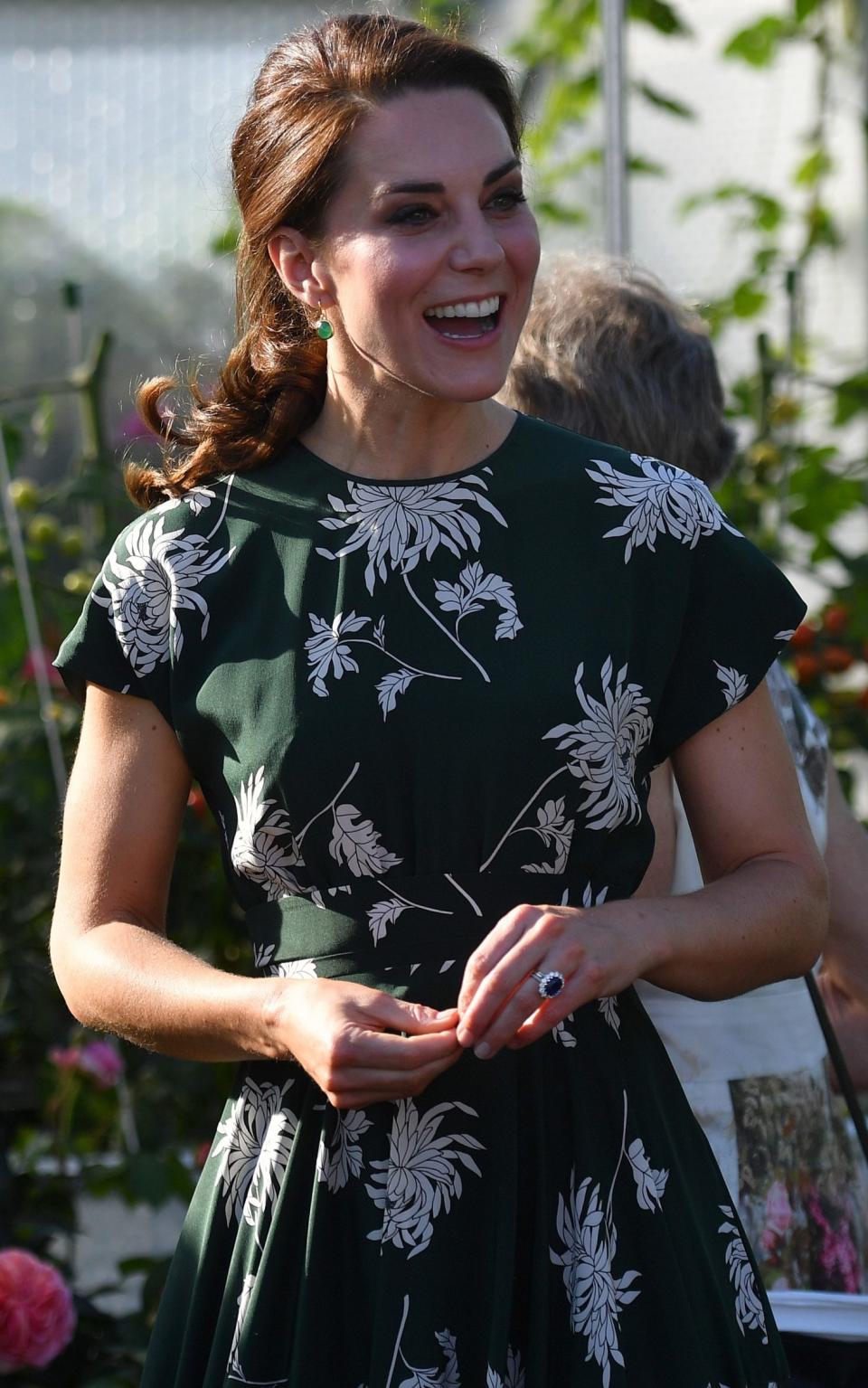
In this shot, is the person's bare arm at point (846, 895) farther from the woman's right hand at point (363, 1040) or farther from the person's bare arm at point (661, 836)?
the woman's right hand at point (363, 1040)

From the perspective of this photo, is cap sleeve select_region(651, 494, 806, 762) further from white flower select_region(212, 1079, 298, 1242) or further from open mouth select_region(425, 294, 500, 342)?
white flower select_region(212, 1079, 298, 1242)

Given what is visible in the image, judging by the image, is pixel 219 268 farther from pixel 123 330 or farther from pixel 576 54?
pixel 576 54

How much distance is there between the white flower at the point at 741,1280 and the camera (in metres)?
1.47

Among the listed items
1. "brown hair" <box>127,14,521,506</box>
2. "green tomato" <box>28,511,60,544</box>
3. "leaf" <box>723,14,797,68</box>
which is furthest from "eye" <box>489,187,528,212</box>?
"leaf" <box>723,14,797,68</box>

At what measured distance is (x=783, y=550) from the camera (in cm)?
336

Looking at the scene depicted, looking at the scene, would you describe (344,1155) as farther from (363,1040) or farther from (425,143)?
(425,143)

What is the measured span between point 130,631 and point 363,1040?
467 millimetres

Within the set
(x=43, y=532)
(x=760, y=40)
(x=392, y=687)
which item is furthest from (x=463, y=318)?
(x=760, y=40)

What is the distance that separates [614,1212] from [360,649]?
1.73ft

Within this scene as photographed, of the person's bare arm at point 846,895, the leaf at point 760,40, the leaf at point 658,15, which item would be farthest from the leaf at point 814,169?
the person's bare arm at point 846,895

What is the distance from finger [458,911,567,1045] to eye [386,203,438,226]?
0.63 metres

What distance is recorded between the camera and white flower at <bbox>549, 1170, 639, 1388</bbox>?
54.3 inches

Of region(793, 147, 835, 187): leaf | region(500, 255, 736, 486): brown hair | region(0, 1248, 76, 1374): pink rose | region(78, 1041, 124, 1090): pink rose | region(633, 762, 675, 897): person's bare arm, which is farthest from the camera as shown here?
region(793, 147, 835, 187): leaf

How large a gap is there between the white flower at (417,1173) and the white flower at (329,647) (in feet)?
1.21
